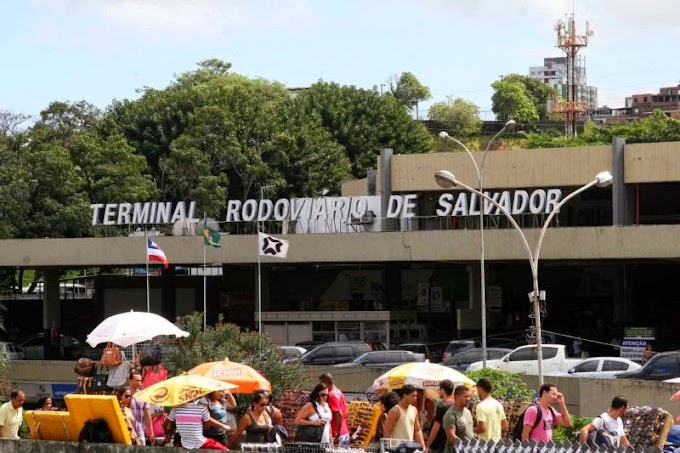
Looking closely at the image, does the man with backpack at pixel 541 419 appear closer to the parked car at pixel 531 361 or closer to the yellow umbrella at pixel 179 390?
the yellow umbrella at pixel 179 390

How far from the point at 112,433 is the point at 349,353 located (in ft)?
88.0

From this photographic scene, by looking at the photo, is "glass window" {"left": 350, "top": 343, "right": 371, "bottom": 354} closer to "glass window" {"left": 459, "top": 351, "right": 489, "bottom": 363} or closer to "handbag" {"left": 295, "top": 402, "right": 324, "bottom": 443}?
"glass window" {"left": 459, "top": 351, "right": 489, "bottom": 363}

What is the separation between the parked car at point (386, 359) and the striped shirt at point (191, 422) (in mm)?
23779

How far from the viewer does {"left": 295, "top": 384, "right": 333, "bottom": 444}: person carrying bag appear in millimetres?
17016

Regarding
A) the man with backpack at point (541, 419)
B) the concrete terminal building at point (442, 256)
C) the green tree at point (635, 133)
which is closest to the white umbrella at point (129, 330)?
the man with backpack at point (541, 419)

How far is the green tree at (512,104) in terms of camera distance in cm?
15000

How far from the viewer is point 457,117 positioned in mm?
135375

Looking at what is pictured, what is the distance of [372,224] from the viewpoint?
55250mm

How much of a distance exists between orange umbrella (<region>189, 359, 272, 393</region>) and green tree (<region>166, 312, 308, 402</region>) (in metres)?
9.82

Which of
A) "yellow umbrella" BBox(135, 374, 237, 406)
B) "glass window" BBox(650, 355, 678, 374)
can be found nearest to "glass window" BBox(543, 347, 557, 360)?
"glass window" BBox(650, 355, 678, 374)

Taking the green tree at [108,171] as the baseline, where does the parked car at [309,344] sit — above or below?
below

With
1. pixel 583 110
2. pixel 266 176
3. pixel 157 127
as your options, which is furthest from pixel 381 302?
pixel 583 110

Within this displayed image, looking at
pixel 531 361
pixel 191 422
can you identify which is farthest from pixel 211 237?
pixel 191 422

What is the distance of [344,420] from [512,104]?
136 m
